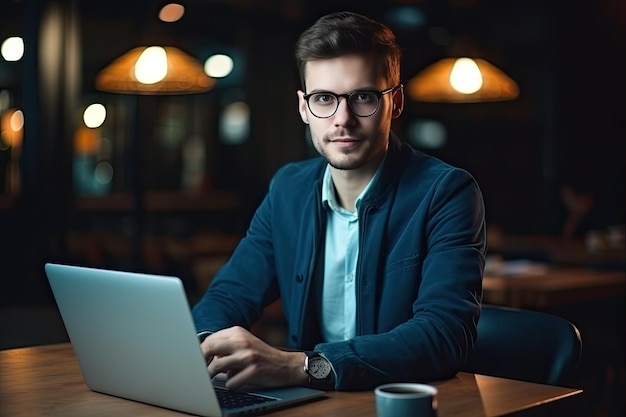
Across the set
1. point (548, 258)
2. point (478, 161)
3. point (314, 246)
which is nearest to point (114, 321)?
point (314, 246)

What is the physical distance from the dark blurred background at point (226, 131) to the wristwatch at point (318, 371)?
1643 millimetres

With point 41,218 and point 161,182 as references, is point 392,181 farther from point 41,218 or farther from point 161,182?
point 161,182

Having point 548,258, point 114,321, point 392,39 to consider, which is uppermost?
point 392,39

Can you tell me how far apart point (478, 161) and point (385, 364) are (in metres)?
7.87

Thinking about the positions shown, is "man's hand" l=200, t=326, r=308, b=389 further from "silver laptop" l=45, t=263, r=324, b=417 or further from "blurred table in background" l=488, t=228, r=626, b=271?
"blurred table in background" l=488, t=228, r=626, b=271

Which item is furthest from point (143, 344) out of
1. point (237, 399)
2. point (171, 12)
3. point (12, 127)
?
point (171, 12)

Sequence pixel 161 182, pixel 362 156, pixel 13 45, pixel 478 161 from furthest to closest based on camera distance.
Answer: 1. pixel 478 161
2. pixel 161 182
3. pixel 13 45
4. pixel 362 156

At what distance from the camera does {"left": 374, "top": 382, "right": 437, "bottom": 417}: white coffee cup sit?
1571 millimetres

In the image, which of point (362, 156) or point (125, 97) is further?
point (125, 97)

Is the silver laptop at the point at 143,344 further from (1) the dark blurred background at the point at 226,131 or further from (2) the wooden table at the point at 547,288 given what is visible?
(2) the wooden table at the point at 547,288

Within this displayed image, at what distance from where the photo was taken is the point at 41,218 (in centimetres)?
571

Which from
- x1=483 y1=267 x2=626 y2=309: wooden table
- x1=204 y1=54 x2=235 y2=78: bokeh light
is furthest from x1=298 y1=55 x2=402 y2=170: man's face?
x1=204 y1=54 x2=235 y2=78: bokeh light

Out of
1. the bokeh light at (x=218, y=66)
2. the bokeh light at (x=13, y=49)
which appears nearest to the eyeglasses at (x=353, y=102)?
the bokeh light at (x=13, y=49)

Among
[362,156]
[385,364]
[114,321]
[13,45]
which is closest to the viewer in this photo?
[114,321]
